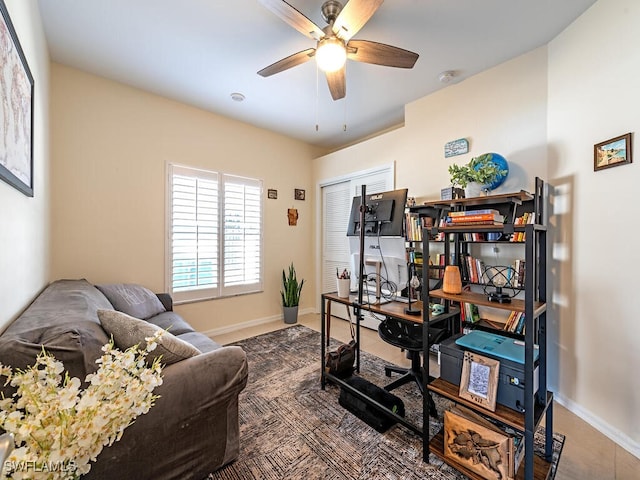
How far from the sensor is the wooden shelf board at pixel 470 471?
133 cm

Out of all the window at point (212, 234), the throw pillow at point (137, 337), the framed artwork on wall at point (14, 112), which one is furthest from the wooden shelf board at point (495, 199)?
the framed artwork on wall at point (14, 112)

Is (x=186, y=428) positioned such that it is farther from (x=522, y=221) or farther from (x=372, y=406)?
(x=522, y=221)

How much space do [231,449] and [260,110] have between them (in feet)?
11.2

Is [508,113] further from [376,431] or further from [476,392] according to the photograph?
[376,431]

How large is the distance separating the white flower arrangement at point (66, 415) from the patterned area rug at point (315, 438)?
1.10 m

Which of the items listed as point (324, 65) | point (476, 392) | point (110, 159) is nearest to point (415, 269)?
point (476, 392)

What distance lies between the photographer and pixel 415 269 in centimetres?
285

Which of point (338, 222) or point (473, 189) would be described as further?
point (338, 222)

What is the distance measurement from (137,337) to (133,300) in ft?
4.91

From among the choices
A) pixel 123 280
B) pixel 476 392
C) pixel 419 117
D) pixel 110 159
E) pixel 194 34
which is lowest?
pixel 476 392

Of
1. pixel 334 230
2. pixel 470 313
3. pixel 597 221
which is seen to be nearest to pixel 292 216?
pixel 334 230

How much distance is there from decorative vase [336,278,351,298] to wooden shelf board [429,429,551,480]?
1.05 meters

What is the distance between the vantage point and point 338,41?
1.74 meters

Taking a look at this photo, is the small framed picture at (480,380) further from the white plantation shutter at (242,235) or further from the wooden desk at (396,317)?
the white plantation shutter at (242,235)
